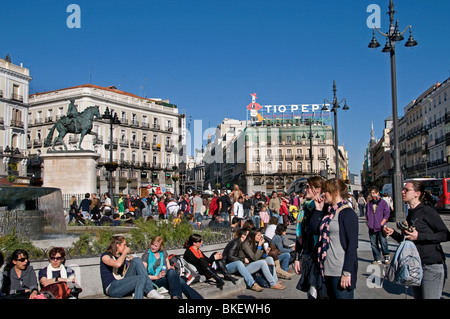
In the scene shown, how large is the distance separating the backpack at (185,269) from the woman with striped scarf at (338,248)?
11.1 ft

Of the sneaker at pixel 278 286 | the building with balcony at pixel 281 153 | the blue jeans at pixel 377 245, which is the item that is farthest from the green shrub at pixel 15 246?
the building with balcony at pixel 281 153

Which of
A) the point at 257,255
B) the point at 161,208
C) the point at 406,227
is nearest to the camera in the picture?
the point at 406,227

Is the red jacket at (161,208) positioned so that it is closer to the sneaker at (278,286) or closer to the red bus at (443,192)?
the sneaker at (278,286)

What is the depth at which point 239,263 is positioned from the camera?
7.83 meters

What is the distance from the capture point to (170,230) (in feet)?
29.0

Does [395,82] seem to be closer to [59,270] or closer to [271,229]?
[271,229]

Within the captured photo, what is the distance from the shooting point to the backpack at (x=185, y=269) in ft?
24.0

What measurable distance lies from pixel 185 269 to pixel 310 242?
3.16 metres

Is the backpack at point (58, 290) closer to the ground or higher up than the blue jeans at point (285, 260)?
higher up

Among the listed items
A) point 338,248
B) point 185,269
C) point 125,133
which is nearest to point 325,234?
point 338,248

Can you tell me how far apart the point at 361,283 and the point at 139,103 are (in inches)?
2473

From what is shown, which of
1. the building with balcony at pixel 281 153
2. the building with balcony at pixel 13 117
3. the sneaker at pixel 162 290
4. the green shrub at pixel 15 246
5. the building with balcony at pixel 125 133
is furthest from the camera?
the building with balcony at pixel 281 153
